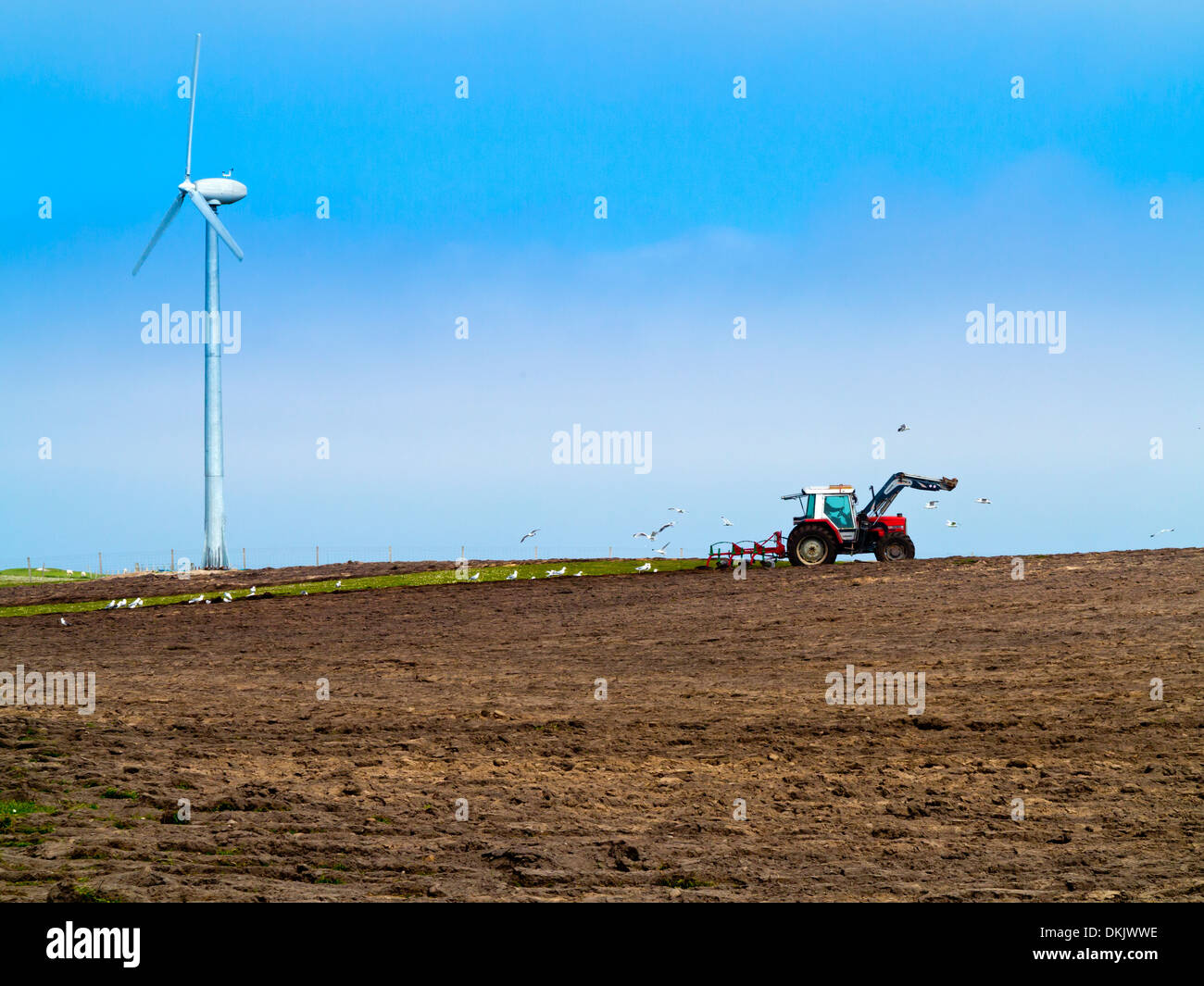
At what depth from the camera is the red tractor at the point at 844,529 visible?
39938 millimetres

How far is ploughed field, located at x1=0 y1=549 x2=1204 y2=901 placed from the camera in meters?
10.0

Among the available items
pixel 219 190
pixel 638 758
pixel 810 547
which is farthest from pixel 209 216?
pixel 638 758

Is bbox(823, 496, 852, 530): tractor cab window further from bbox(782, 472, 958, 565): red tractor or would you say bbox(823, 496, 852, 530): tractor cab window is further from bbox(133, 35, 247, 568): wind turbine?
bbox(133, 35, 247, 568): wind turbine

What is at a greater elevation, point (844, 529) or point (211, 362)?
point (211, 362)

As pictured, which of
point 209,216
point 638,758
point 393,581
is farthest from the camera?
point 209,216

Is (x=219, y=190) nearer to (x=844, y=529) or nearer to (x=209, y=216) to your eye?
(x=209, y=216)

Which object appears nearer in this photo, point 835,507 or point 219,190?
point 835,507

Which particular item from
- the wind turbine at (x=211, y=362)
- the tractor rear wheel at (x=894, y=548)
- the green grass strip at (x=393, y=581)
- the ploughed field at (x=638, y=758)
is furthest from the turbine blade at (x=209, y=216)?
the tractor rear wheel at (x=894, y=548)

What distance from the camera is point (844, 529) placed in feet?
132

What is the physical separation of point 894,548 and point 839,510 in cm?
285

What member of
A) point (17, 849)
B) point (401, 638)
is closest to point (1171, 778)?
point (17, 849)

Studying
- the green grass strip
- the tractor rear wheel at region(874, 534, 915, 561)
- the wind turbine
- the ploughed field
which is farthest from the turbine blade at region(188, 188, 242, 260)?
the tractor rear wheel at region(874, 534, 915, 561)

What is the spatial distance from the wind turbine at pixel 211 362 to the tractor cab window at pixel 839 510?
39698 millimetres

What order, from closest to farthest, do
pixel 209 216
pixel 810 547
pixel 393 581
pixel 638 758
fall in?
pixel 638 758 → pixel 810 547 → pixel 393 581 → pixel 209 216
